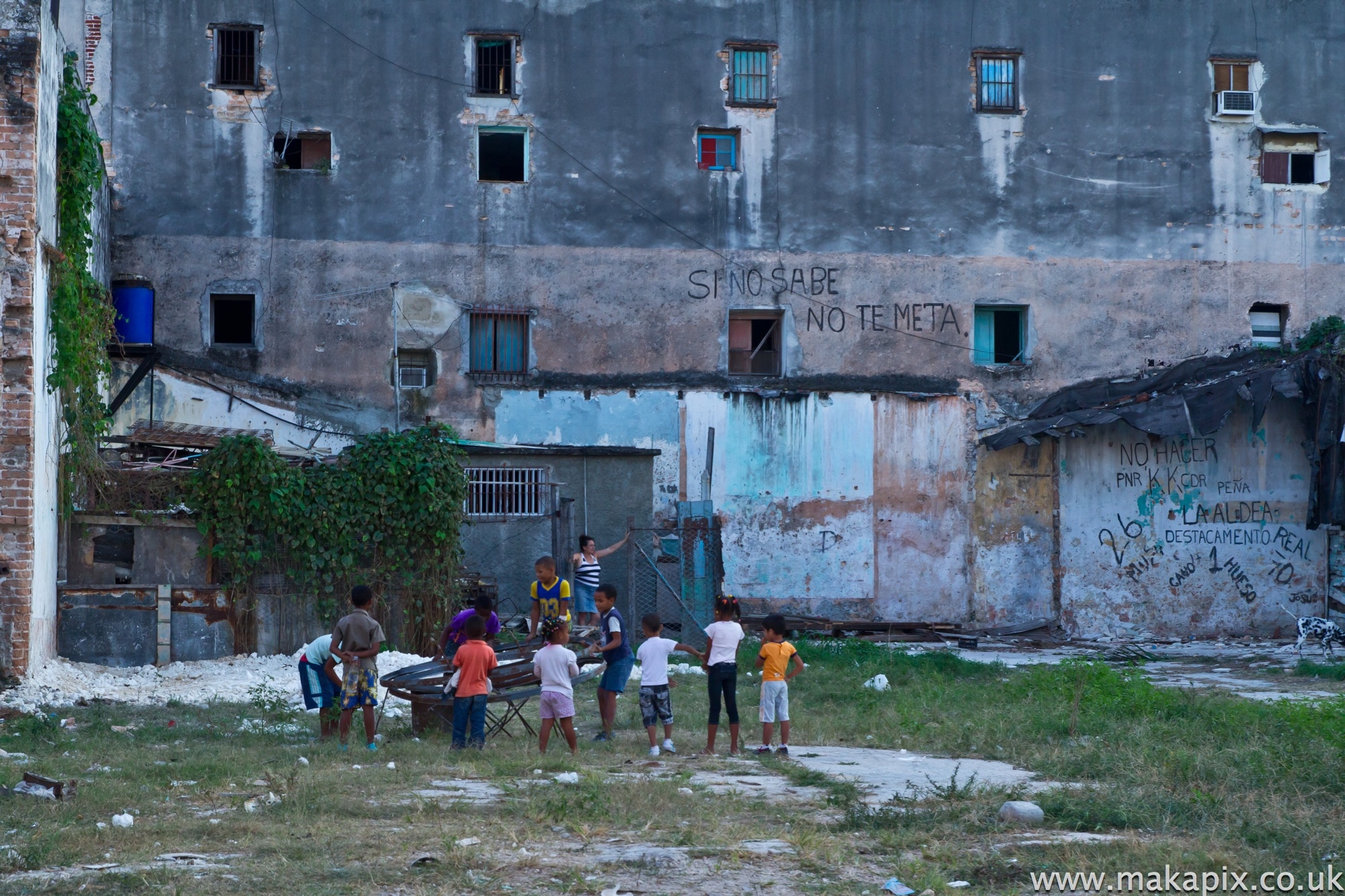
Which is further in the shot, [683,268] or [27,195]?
[683,268]

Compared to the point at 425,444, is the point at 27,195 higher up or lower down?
higher up

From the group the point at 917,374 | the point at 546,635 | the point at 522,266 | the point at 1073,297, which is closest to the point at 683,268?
the point at 522,266

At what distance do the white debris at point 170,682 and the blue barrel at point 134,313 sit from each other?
7.82 meters

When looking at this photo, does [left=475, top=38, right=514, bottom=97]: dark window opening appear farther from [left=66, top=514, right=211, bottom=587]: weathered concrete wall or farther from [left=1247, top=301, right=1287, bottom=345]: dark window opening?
[left=1247, top=301, right=1287, bottom=345]: dark window opening

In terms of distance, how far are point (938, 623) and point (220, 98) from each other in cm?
1432

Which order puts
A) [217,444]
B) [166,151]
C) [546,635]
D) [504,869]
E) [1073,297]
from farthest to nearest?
[1073,297], [166,151], [217,444], [546,635], [504,869]

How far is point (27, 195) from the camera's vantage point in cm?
1417

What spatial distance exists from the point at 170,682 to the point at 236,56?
39.6 feet

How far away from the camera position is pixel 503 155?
949 inches

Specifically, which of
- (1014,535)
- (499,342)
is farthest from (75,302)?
(1014,535)

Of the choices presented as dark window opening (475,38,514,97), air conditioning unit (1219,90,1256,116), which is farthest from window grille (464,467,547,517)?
air conditioning unit (1219,90,1256,116)

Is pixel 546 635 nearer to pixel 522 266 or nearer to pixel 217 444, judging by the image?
pixel 217 444

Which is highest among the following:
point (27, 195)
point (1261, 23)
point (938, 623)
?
point (1261, 23)

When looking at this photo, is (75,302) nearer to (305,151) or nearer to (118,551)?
(118,551)
